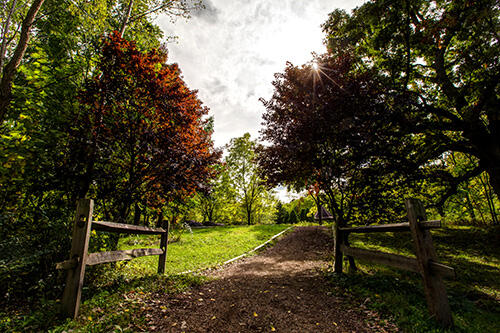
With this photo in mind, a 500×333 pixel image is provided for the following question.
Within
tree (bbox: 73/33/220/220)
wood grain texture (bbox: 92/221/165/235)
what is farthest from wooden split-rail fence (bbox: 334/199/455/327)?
wood grain texture (bbox: 92/221/165/235)

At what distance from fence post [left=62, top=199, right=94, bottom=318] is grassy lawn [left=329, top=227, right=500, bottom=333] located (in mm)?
5134

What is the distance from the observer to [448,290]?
4.52 metres

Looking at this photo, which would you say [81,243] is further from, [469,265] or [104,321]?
[469,265]

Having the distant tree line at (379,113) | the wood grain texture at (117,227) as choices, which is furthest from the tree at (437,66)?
the wood grain texture at (117,227)

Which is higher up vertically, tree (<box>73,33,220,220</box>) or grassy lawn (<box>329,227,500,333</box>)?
tree (<box>73,33,220,220</box>)

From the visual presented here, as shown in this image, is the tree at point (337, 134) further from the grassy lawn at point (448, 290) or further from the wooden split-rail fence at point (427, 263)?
the wooden split-rail fence at point (427, 263)

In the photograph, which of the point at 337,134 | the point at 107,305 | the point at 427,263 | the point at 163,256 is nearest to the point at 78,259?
the point at 107,305

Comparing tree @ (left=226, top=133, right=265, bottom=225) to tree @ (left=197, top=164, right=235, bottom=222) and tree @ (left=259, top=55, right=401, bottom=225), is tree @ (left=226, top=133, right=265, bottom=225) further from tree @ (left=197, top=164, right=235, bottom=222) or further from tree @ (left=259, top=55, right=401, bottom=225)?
tree @ (left=259, top=55, right=401, bottom=225)

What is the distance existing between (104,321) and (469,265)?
32.3ft

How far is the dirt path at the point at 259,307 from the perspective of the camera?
3334 mm

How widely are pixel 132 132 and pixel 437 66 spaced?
1030 cm

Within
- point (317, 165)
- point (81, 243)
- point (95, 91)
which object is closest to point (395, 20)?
point (317, 165)

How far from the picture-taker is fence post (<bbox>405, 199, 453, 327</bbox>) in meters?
3.03

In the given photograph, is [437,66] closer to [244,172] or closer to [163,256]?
[163,256]
